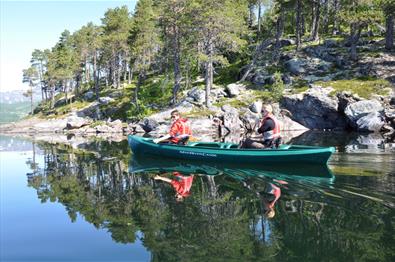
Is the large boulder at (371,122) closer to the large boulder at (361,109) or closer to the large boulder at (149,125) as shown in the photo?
the large boulder at (361,109)

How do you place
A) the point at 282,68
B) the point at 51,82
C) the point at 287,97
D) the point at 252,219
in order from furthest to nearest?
the point at 51,82, the point at 282,68, the point at 287,97, the point at 252,219

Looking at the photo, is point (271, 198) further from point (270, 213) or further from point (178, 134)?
point (178, 134)

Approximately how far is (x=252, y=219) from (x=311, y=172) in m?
7.53

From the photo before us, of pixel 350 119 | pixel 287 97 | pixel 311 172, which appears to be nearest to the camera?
pixel 311 172

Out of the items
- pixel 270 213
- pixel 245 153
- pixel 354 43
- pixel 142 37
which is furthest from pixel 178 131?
pixel 142 37

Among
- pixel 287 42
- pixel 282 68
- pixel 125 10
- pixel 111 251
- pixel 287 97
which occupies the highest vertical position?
pixel 125 10

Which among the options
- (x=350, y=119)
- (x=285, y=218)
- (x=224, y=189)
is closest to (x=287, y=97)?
(x=350, y=119)

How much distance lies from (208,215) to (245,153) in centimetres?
846

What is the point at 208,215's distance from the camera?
11008mm

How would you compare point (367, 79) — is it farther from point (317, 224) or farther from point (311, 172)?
point (317, 224)

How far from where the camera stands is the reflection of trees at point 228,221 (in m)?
8.25

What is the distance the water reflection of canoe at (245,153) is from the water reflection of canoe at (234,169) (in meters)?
0.29

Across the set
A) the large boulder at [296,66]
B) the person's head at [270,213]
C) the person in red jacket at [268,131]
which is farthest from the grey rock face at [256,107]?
the person's head at [270,213]

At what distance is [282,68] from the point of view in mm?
57250
